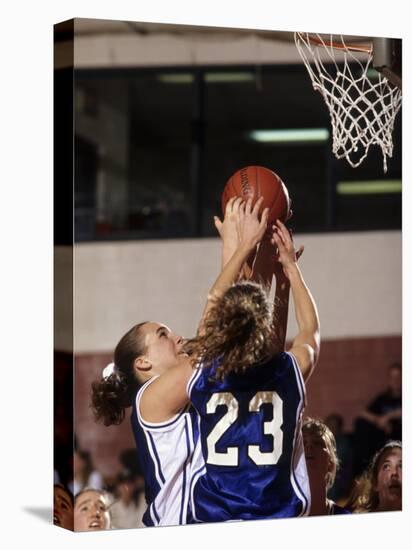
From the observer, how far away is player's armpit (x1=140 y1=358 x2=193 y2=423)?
29.6 ft

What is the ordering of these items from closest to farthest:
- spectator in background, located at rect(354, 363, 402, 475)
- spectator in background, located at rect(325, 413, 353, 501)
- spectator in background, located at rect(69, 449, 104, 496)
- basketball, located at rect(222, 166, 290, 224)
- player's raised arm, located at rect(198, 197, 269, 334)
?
spectator in background, located at rect(69, 449, 104, 496), player's raised arm, located at rect(198, 197, 269, 334), basketball, located at rect(222, 166, 290, 224), spectator in background, located at rect(325, 413, 353, 501), spectator in background, located at rect(354, 363, 402, 475)

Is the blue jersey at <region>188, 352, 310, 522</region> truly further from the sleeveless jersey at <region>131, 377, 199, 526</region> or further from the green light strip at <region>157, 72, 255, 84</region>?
the green light strip at <region>157, 72, 255, 84</region>

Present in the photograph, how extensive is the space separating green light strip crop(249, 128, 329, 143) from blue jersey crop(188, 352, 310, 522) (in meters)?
1.44

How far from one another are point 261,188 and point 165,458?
1.89m

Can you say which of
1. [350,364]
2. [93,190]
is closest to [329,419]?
[350,364]

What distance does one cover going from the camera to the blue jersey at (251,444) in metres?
9.16

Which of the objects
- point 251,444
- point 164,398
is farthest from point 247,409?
point 164,398

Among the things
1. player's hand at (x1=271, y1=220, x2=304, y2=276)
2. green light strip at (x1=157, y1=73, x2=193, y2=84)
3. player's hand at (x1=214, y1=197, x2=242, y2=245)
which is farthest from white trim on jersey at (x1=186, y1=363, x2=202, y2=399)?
green light strip at (x1=157, y1=73, x2=193, y2=84)

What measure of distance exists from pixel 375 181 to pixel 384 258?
1.79ft

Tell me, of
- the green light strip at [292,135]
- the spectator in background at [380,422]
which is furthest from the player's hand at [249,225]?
the spectator in background at [380,422]

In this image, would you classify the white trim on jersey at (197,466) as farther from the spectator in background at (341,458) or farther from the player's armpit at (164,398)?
the spectator in background at (341,458)

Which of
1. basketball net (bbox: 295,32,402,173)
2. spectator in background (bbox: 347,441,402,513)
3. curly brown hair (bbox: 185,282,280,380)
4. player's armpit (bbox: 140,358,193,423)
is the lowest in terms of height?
spectator in background (bbox: 347,441,402,513)

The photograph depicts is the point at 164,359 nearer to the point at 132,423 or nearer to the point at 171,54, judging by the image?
the point at 132,423

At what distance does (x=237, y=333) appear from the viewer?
9.27 m
